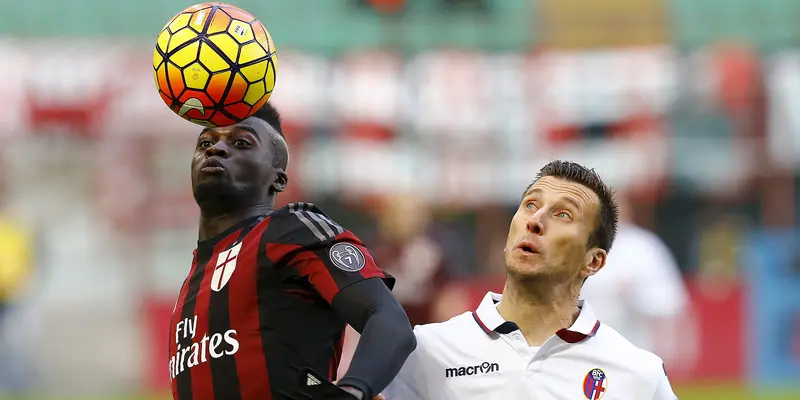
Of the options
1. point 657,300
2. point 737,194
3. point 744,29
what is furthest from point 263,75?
point 744,29

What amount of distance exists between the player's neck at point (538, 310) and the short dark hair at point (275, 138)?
0.89 m

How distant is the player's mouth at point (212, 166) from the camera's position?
4234 mm

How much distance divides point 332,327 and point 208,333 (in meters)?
0.40

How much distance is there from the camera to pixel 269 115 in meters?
4.53

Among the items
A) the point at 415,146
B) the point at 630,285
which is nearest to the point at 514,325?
the point at 630,285

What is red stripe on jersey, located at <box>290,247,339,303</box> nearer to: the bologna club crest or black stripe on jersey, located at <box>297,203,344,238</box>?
black stripe on jersey, located at <box>297,203,344,238</box>

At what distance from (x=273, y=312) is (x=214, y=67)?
829 millimetres

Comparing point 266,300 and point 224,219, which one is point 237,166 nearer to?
point 224,219

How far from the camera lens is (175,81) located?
4.25 m

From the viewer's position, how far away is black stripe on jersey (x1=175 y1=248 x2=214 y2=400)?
4.11 m

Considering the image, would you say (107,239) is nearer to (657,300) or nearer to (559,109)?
(559,109)

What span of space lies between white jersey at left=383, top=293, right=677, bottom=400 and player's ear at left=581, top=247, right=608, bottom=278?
150 millimetres

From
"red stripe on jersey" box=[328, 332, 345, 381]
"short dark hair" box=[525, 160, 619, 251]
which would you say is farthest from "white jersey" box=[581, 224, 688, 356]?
"red stripe on jersey" box=[328, 332, 345, 381]

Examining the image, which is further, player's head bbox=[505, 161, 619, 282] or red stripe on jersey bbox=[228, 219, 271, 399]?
player's head bbox=[505, 161, 619, 282]
